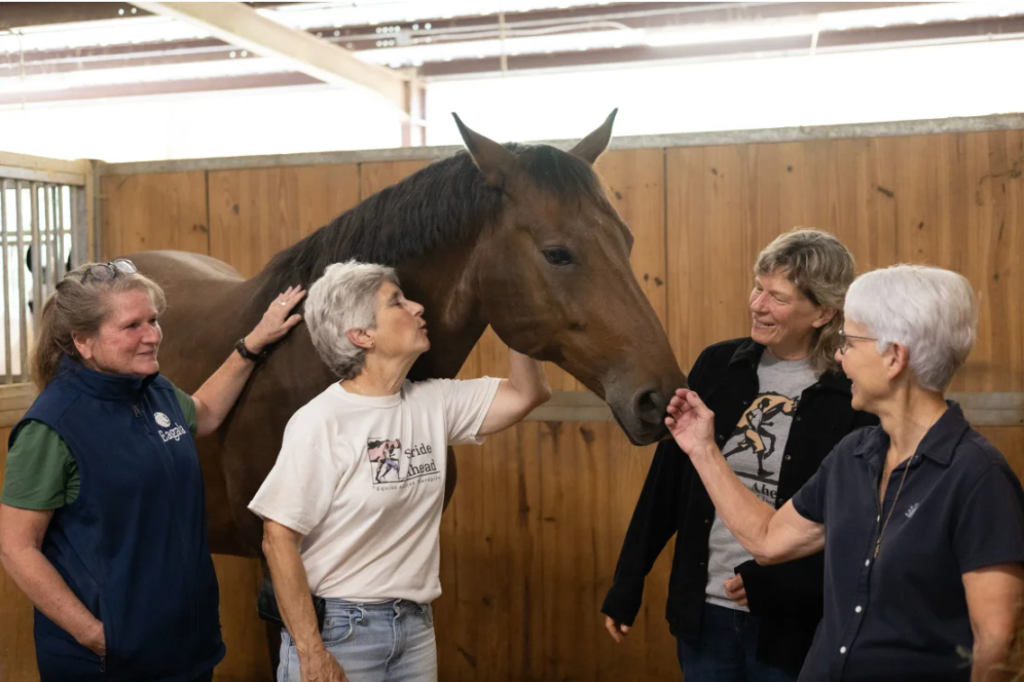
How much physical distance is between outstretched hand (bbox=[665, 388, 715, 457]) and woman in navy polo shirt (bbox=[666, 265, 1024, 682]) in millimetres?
230

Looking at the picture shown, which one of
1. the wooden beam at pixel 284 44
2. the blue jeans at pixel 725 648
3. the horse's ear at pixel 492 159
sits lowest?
the blue jeans at pixel 725 648

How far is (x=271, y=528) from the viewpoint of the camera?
4.97 feet

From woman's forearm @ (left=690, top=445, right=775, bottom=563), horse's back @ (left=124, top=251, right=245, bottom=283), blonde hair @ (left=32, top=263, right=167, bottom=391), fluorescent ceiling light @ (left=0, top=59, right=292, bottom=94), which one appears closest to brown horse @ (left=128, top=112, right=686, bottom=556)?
woman's forearm @ (left=690, top=445, right=775, bottom=563)

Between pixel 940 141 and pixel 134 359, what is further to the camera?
pixel 940 141

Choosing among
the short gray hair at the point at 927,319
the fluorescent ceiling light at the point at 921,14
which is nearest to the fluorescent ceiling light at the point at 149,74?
the fluorescent ceiling light at the point at 921,14

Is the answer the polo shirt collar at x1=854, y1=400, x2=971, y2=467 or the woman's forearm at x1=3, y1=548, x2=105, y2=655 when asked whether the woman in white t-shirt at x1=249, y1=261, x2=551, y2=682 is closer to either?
the woman's forearm at x1=3, y1=548, x2=105, y2=655

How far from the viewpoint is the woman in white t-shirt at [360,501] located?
151 cm

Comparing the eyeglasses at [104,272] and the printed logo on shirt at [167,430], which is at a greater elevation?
the eyeglasses at [104,272]

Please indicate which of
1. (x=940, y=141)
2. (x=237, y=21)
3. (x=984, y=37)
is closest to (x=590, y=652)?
(x=940, y=141)

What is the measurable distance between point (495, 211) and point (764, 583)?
2.86 ft

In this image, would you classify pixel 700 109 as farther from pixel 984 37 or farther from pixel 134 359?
pixel 134 359

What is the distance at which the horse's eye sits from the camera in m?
1.75

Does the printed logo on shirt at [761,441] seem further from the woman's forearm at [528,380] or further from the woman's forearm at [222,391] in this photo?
the woman's forearm at [222,391]

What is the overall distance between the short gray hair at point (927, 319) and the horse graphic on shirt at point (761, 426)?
20.6 inches
